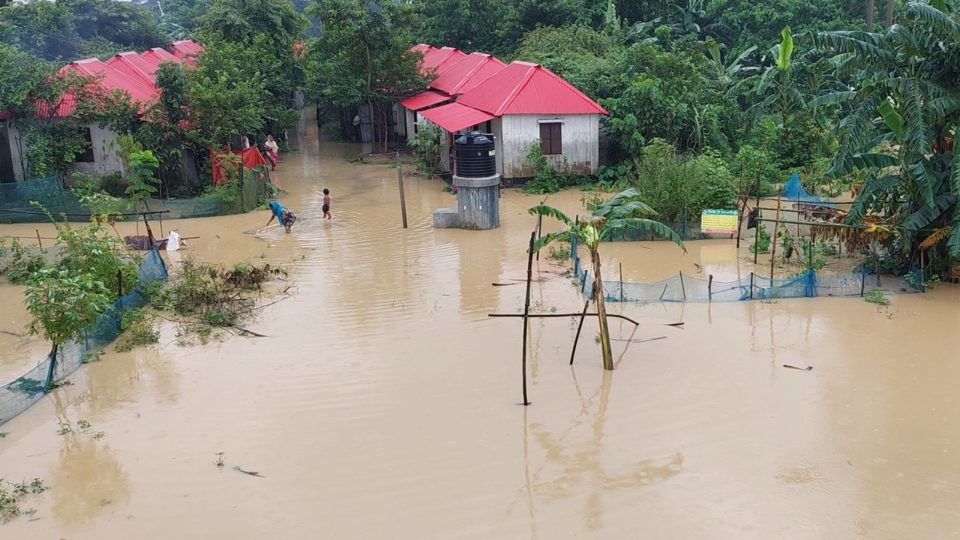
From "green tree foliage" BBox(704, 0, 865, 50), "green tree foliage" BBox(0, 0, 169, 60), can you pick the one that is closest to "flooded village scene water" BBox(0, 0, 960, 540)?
"green tree foliage" BBox(704, 0, 865, 50)

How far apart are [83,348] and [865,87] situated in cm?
1360

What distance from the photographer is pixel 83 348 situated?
1173cm

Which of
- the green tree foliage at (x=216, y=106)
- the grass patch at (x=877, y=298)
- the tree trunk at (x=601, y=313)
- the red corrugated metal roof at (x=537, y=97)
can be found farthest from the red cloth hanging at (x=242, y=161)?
the grass patch at (x=877, y=298)

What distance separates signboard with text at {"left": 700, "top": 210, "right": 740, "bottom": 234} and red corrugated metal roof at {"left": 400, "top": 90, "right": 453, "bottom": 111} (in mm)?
13808

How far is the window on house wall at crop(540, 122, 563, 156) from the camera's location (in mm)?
23188

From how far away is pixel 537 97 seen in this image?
2317cm

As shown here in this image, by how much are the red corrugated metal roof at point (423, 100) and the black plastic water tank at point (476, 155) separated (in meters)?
10.0

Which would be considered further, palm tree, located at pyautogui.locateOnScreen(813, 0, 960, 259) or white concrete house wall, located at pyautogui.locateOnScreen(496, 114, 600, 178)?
white concrete house wall, located at pyautogui.locateOnScreen(496, 114, 600, 178)

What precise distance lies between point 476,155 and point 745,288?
744 centimetres

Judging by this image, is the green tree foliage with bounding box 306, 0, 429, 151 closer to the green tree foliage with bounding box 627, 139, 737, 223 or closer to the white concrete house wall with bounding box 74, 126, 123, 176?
the white concrete house wall with bounding box 74, 126, 123, 176

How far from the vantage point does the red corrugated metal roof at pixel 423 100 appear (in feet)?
93.6

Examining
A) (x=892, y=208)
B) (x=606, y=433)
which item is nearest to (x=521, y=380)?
(x=606, y=433)

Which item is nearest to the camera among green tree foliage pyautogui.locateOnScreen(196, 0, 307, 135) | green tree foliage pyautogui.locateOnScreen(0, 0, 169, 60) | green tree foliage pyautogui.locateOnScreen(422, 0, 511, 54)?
green tree foliage pyautogui.locateOnScreen(196, 0, 307, 135)

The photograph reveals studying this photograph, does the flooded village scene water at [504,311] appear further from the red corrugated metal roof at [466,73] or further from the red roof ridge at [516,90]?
the red corrugated metal roof at [466,73]
